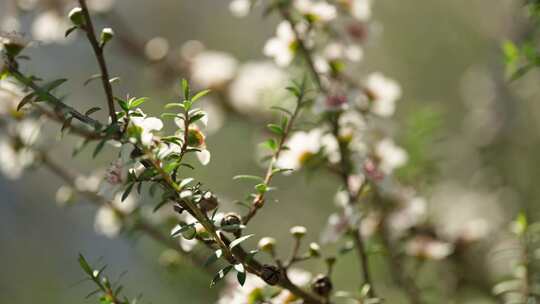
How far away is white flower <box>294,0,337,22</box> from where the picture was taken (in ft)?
2.37

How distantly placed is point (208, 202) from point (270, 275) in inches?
2.7

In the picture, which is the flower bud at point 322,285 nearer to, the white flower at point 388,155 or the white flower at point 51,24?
the white flower at point 388,155

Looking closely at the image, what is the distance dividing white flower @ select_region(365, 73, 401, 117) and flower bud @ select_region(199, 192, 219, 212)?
0.35m

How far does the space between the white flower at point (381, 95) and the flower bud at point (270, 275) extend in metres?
0.36

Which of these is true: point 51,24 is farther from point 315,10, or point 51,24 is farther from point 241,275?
point 241,275

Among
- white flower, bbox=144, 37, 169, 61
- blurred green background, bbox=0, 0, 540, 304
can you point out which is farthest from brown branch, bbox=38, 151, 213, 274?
white flower, bbox=144, 37, 169, 61

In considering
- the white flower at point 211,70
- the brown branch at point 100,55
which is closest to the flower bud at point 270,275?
the brown branch at point 100,55

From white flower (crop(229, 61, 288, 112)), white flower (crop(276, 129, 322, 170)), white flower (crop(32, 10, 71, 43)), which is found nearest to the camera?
white flower (crop(276, 129, 322, 170))

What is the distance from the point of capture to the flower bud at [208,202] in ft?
1.73

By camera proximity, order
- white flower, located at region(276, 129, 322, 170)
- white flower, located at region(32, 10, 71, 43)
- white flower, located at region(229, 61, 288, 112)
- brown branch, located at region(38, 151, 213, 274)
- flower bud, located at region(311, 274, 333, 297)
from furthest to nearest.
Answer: white flower, located at region(229, 61, 288, 112)
white flower, located at region(32, 10, 71, 43)
brown branch, located at region(38, 151, 213, 274)
white flower, located at region(276, 129, 322, 170)
flower bud, located at region(311, 274, 333, 297)

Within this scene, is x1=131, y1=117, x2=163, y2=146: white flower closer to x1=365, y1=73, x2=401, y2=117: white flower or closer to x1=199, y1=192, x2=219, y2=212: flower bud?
x1=199, y1=192, x2=219, y2=212: flower bud

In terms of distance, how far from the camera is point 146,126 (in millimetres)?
501

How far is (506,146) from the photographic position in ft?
4.22

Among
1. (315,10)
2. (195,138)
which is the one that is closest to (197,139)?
(195,138)
